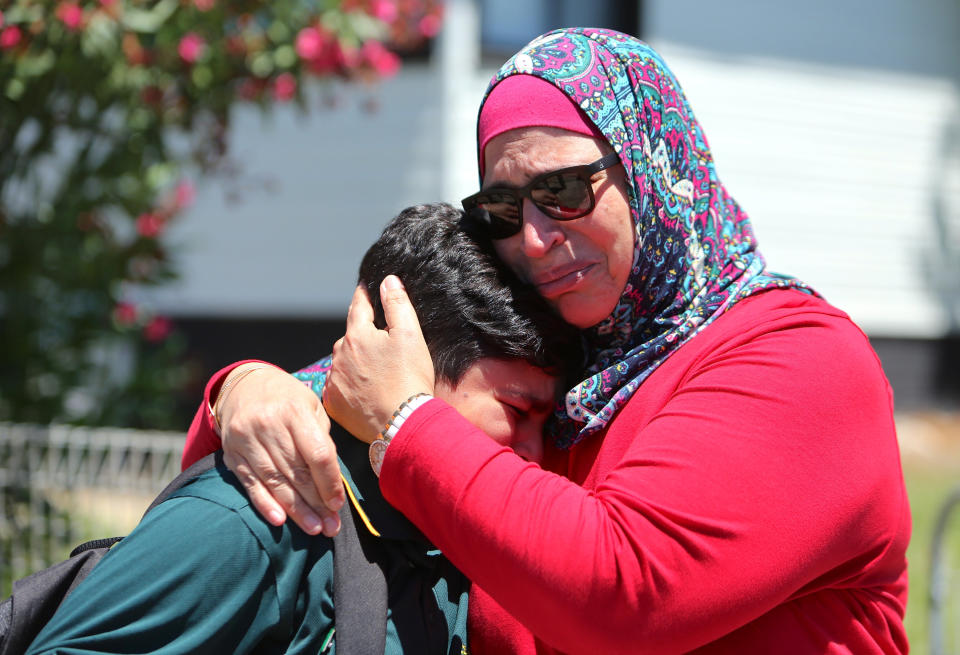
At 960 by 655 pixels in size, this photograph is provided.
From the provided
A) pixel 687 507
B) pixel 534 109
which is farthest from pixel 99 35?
pixel 687 507

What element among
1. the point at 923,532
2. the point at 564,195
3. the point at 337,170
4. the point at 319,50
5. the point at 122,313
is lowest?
the point at 923,532

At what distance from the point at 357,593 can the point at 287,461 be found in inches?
10.3

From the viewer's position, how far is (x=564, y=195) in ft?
6.45

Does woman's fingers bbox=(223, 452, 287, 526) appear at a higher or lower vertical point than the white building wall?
higher

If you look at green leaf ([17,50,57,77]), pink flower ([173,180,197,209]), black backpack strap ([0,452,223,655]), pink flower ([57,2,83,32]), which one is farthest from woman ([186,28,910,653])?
pink flower ([173,180,197,209])

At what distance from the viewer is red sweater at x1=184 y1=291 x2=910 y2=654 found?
150cm

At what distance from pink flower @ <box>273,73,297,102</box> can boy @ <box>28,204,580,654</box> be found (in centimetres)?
334

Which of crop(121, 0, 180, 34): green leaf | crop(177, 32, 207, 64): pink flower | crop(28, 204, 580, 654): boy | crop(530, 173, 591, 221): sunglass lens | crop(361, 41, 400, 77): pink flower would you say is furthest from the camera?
crop(361, 41, 400, 77): pink flower

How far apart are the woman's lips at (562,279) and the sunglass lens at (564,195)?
113 mm

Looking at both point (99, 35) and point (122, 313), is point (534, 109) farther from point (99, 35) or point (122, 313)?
point (122, 313)

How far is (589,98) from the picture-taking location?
2.00 meters

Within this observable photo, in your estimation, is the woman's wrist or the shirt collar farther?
the shirt collar

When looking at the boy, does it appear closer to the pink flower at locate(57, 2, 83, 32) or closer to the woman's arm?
the woman's arm

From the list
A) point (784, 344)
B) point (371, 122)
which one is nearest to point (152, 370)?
point (371, 122)
